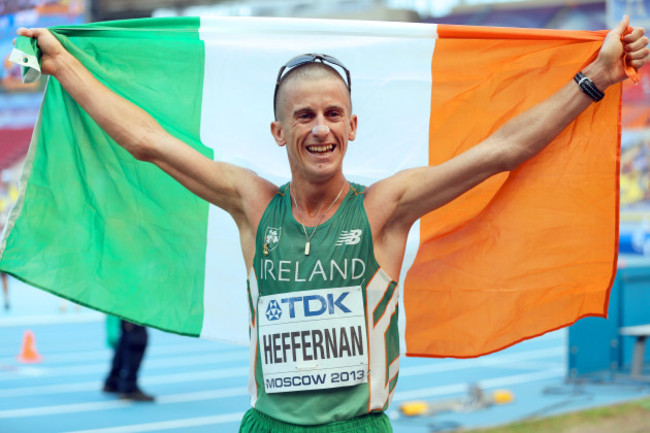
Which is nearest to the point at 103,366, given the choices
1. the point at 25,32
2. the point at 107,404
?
the point at 107,404

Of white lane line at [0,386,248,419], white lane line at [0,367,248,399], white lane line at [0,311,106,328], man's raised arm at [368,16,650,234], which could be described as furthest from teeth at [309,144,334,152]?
white lane line at [0,311,106,328]

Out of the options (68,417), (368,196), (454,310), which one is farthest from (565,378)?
(368,196)

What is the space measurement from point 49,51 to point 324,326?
4.98 ft

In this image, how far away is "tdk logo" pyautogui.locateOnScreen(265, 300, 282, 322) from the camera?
2.89 meters

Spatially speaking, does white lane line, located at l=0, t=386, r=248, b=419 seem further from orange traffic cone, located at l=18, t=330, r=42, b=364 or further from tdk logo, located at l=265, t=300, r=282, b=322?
tdk logo, located at l=265, t=300, r=282, b=322

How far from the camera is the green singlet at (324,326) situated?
9.23ft

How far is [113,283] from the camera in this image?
12.1 ft

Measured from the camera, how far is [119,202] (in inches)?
149

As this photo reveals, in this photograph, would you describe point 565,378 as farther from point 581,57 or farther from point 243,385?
point 581,57

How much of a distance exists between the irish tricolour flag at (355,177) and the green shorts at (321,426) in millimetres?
840

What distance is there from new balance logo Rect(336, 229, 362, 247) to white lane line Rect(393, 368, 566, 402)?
21.3 ft

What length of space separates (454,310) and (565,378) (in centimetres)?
708

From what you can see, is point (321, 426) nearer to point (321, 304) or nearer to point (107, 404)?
point (321, 304)

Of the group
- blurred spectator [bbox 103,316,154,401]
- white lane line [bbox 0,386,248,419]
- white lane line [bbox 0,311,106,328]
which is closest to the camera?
white lane line [bbox 0,386,248,419]
